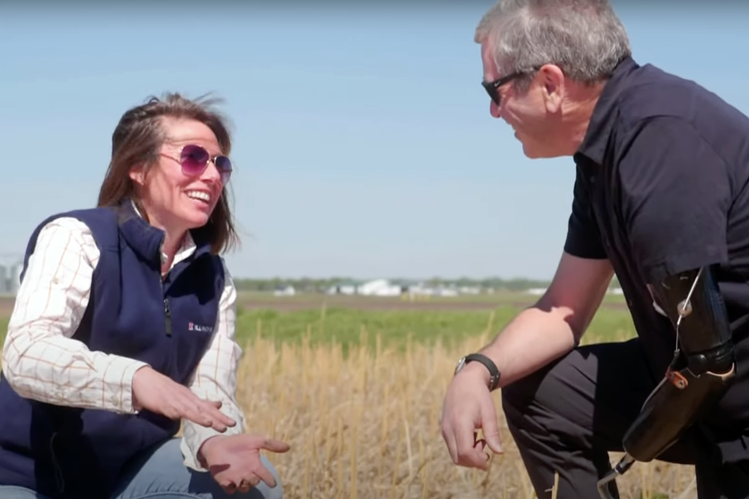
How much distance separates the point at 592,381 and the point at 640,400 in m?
0.14

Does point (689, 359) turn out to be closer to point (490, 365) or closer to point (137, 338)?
point (490, 365)

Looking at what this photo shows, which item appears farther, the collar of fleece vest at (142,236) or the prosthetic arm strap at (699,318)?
the collar of fleece vest at (142,236)

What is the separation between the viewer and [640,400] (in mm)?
2916

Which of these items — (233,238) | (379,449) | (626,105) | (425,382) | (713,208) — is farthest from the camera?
(425,382)

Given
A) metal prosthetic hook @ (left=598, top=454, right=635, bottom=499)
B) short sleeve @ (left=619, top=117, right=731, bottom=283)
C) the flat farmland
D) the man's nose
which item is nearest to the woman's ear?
the man's nose

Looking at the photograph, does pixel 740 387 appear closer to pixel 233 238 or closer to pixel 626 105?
pixel 626 105

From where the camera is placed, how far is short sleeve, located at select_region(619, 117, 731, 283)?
2.28 metres

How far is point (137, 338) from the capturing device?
279cm

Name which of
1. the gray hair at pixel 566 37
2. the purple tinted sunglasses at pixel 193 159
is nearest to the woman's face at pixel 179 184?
the purple tinted sunglasses at pixel 193 159

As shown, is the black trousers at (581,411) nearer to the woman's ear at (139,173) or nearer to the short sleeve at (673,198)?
the short sleeve at (673,198)

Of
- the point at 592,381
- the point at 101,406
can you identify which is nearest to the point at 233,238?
the point at 101,406

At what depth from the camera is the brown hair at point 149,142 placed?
9.79 feet

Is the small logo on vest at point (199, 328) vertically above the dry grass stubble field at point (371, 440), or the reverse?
the small logo on vest at point (199, 328)

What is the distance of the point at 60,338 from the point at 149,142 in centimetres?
69
